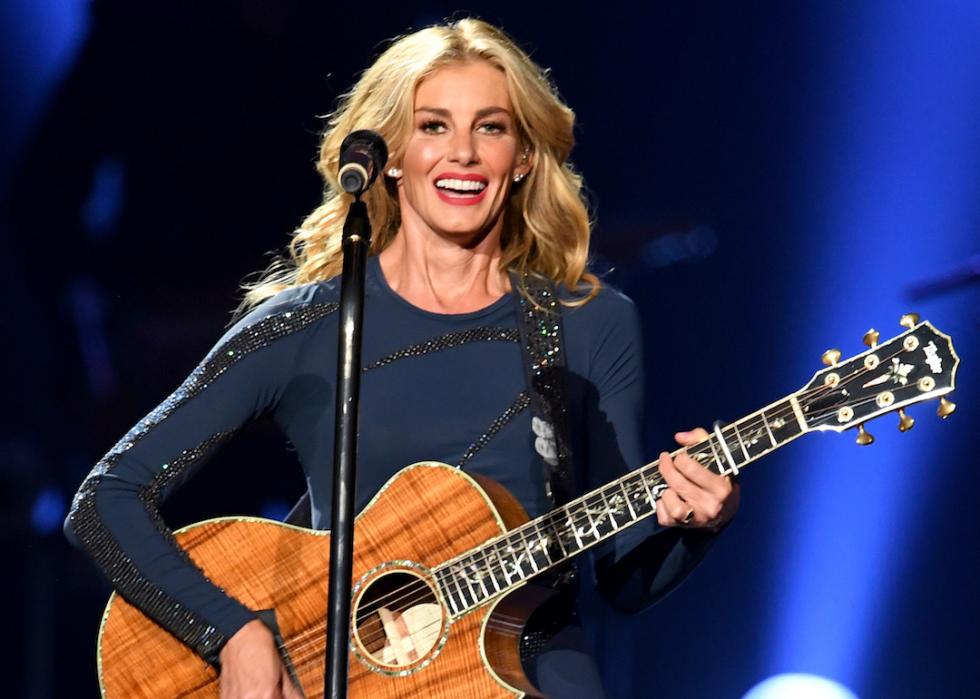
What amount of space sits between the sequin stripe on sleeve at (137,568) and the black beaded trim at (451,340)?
1.23 feet

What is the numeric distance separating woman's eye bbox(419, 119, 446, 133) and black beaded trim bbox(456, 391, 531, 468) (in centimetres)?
60

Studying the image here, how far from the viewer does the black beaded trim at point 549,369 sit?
9.52ft

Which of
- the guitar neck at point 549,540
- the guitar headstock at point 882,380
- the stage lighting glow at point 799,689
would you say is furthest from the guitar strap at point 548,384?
the stage lighting glow at point 799,689

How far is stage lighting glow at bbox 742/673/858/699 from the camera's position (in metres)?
4.31

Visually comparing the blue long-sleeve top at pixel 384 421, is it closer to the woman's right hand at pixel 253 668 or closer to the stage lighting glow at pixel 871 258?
the woman's right hand at pixel 253 668

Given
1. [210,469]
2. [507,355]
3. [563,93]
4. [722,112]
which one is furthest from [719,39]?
[210,469]

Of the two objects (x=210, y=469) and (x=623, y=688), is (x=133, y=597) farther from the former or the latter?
(x=623, y=688)

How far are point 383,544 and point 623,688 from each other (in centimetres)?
203

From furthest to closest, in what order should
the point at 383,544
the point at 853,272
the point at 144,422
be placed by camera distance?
1. the point at 853,272
2. the point at 144,422
3. the point at 383,544

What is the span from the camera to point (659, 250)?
4.43 m

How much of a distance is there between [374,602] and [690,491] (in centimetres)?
66

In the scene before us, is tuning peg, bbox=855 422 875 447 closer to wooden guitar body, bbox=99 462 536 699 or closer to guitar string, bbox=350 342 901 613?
guitar string, bbox=350 342 901 613

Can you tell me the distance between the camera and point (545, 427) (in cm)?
292

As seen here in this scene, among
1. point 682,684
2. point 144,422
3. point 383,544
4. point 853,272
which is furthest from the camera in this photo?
point 682,684
